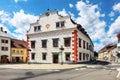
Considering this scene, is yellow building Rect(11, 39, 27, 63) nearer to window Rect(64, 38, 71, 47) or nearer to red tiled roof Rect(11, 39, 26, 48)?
red tiled roof Rect(11, 39, 26, 48)

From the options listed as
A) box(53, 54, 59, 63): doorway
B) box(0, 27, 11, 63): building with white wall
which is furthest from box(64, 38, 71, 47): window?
box(0, 27, 11, 63): building with white wall

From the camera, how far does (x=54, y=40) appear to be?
40.9 meters

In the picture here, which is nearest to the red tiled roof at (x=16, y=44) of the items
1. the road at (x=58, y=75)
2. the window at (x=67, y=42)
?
the window at (x=67, y=42)

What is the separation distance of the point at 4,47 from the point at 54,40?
30031mm

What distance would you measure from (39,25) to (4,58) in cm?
2686

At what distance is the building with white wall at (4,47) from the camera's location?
63622mm

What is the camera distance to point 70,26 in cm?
3856

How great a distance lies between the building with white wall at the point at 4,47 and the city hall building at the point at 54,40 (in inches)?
841

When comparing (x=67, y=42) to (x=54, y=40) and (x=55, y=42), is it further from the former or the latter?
(x=54, y=40)

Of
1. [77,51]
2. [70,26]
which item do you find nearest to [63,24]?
[70,26]

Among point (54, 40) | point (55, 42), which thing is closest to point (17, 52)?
point (54, 40)

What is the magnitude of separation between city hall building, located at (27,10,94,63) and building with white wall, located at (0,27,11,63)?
21.4 m

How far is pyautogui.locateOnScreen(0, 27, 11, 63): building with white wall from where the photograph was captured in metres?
63.6

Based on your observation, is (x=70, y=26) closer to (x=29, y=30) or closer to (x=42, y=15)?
(x=42, y=15)
